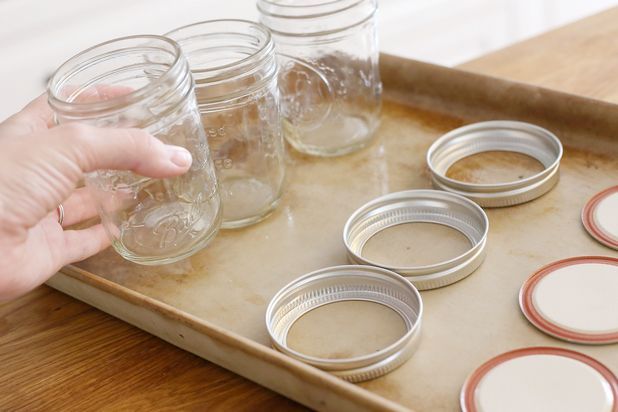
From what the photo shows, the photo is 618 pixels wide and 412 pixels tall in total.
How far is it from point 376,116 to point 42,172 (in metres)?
0.54

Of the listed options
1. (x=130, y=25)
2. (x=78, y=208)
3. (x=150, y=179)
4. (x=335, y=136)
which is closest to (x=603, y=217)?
(x=335, y=136)

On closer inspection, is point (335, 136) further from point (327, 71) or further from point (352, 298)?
point (352, 298)

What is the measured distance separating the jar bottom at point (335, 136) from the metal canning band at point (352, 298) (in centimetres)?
31

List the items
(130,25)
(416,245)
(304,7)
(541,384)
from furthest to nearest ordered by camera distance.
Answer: (130,25) < (304,7) < (416,245) < (541,384)

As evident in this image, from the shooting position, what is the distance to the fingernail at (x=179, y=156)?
85 centimetres

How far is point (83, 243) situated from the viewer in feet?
3.23

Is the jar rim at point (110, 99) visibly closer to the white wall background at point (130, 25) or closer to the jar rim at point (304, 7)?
the jar rim at point (304, 7)

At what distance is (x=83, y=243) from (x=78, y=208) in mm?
94

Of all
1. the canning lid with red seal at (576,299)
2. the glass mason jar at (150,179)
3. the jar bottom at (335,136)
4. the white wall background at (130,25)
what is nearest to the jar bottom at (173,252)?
the glass mason jar at (150,179)

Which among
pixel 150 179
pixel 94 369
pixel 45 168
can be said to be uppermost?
pixel 45 168

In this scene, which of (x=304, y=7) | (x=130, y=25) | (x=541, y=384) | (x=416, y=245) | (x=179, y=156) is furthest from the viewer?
(x=130, y=25)

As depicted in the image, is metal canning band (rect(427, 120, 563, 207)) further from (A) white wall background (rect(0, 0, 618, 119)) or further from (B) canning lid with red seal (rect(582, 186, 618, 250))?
(A) white wall background (rect(0, 0, 618, 119))

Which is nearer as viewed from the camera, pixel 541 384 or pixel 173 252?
pixel 541 384

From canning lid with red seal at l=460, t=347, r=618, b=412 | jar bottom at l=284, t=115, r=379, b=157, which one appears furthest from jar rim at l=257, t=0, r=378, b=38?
canning lid with red seal at l=460, t=347, r=618, b=412
